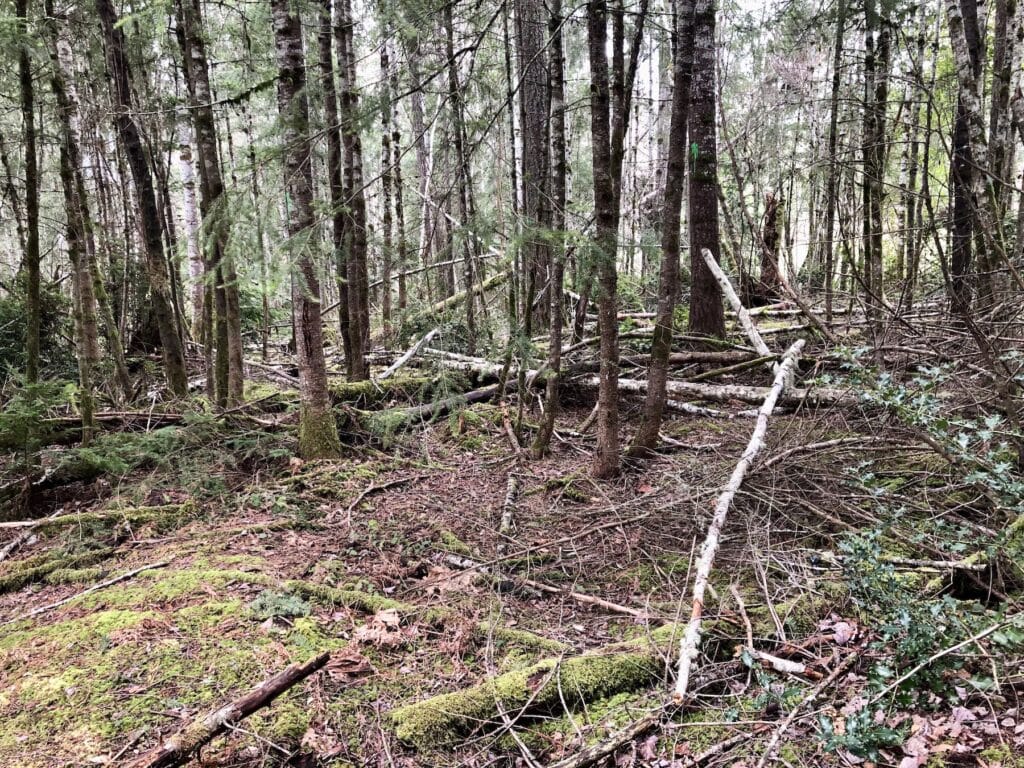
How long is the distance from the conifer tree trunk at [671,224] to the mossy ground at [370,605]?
464 millimetres

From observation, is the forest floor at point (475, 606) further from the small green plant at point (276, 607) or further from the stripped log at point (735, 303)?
the stripped log at point (735, 303)

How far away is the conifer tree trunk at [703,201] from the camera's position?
6891mm

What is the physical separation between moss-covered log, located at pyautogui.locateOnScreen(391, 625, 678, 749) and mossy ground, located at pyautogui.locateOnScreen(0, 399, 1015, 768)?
1 cm

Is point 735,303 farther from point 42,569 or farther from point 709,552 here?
point 42,569

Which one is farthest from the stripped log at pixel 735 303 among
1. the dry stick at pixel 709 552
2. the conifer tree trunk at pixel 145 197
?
the conifer tree trunk at pixel 145 197

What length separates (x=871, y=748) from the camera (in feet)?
7.12

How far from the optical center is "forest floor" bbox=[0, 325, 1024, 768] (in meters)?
2.57

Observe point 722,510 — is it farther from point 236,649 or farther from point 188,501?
point 188,501

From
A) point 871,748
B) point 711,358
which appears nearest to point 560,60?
point 711,358

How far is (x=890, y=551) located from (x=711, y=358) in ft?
14.5

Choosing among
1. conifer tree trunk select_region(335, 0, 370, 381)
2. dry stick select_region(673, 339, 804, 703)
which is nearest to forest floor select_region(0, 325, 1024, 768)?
dry stick select_region(673, 339, 804, 703)

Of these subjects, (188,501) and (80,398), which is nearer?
(188,501)

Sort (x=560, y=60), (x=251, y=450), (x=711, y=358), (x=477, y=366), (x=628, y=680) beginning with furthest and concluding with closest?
(x=477, y=366), (x=711, y=358), (x=251, y=450), (x=560, y=60), (x=628, y=680)

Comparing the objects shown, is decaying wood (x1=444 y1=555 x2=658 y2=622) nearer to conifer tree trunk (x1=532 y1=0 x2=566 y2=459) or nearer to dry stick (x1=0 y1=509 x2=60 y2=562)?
conifer tree trunk (x1=532 y1=0 x2=566 y2=459)
